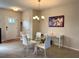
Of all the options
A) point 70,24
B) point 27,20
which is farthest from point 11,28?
point 70,24

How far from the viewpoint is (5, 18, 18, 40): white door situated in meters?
8.48

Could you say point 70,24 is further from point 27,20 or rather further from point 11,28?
point 11,28

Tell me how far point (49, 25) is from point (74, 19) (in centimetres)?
221

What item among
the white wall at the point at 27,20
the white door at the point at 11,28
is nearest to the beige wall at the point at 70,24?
the white wall at the point at 27,20

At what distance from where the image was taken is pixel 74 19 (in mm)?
5543

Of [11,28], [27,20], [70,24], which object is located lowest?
[11,28]

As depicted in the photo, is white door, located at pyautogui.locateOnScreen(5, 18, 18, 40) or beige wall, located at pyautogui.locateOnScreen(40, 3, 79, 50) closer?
beige wall, located at pyautogui.locateOnScreen(40, 3, 79, 50)

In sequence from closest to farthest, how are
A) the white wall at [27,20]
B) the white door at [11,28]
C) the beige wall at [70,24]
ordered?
the beige wall at [70,24], the white wall at [27,20], the white door at [11,28]

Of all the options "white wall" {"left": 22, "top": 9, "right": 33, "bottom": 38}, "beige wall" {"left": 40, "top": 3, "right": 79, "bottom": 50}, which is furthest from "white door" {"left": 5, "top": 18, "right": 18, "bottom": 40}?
"beige wall" {"left": 40, "top": 3, "right": 79, "bottom": 50}

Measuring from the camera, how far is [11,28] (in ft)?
28.9

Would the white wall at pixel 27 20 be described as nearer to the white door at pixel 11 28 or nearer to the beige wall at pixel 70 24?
the white door at pixel 11 28

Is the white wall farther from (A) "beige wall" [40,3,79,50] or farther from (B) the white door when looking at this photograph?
(A) "beige wall" [40,3,79,50]

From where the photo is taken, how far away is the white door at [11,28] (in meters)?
8.48

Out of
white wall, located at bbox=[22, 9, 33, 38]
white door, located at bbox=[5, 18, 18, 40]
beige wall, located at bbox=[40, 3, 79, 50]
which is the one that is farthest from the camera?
white door, located at bbox=[5, 18, 18, 40]
